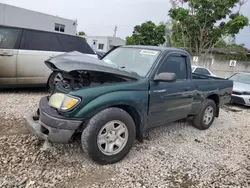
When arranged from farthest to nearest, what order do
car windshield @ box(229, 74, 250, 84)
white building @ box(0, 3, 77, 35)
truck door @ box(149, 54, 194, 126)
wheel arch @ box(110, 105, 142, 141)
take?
1. white building @ box(0, 3, 77, 35)
2. car windshield @ box(229, 74, 250, 84)
3. truck door @ box(149, 54, 194, 126)
4. wheel arch @ box(110, 105, 142, 141)

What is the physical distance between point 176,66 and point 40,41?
395 centimetres

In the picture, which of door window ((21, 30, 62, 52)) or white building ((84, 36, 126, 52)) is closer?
door window ((21, 30, 62, 52))

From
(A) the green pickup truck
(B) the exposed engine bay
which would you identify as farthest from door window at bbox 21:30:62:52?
(B) the exposed engine bay

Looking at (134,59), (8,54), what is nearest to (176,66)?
(134,59)

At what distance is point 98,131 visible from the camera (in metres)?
2.88

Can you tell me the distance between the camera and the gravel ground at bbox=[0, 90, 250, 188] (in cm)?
274

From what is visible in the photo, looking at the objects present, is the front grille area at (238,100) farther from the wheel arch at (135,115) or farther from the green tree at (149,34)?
the green tree at (149,34)

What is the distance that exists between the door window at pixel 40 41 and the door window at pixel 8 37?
0.21 metres

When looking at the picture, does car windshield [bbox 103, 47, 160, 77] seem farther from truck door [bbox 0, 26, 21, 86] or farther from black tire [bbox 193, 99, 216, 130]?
truck door [bbox 0, 26, 21, 86]

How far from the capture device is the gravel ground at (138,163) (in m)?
2.74

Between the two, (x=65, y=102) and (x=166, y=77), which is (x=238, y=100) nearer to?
(x=166, y=77)

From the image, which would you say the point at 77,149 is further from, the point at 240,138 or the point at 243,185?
the point at 240,138

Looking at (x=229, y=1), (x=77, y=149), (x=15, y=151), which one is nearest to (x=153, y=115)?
(x=77, y=149)

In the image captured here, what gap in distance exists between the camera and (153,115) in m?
3.60
